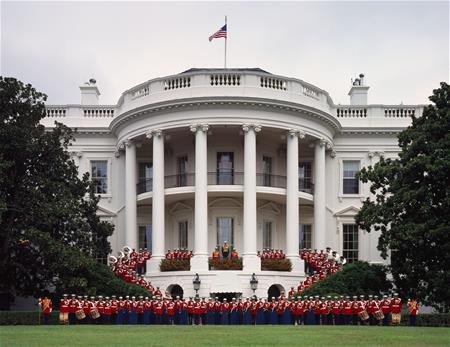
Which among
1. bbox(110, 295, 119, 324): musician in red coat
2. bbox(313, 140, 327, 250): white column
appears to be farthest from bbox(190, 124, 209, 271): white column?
bbox(110, 295, 119, 324): musician in red coat

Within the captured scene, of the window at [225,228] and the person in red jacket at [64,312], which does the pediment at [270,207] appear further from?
the person in red jacket at [64,312]

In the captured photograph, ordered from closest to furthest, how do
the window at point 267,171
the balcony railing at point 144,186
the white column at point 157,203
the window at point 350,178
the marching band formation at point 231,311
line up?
1. the marching band formation at point 231,311
2. the white column at point 157,203
3. the window at point 267,171
4. the balcony railing at point 144,186
5. the window at point 350,178

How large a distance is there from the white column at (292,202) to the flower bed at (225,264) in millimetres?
2796

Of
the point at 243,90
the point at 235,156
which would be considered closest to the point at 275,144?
the point at 235,156

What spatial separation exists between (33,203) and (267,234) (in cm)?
1468

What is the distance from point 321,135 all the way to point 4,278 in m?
17.4

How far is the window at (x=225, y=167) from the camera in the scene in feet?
143

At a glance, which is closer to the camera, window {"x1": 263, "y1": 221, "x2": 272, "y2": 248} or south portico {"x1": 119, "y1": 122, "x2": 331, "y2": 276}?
south portico {"x1": 119, "y1": 122, "x2": 331, "y2": 276}

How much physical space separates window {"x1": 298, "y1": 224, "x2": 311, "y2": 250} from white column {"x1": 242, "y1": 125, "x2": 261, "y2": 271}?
642 centimetres

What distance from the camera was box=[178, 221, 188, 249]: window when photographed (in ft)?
147

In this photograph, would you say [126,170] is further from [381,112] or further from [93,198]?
[381,112]

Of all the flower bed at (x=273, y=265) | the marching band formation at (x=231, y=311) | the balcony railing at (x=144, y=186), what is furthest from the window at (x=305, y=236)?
the marching band formation at (x=231, y=311)

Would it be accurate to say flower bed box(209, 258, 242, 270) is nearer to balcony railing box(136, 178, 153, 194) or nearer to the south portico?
the south portico

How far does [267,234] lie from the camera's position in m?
44.8
